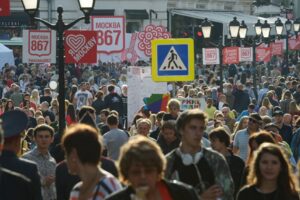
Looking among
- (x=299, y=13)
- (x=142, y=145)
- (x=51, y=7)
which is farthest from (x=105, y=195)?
(x=299, y=13)

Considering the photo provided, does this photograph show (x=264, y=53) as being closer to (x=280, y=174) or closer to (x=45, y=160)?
(x=45, y=160)

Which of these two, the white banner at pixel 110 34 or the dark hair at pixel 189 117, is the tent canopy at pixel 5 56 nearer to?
the white banner at pixel 110 34

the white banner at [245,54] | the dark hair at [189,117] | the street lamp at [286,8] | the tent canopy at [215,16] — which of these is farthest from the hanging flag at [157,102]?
the tent canopy at [215,16]

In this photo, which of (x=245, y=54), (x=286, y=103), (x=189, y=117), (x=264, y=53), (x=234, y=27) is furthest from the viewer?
(x=264, y=53)

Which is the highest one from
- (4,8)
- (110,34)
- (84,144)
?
(4,8)

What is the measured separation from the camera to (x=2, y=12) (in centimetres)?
2295

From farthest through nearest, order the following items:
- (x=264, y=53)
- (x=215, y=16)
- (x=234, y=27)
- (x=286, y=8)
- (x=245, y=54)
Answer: (x=286, y=8) → (x=215, y=16) → (x=264, y=53) → (x=245, y=54) → (x=234, y=27)

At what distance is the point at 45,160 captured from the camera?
11.3 metres

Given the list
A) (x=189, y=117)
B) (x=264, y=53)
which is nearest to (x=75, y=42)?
(x=189, y=117)

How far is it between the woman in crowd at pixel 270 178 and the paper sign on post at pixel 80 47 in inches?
471

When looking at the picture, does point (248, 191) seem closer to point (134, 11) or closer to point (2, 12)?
point (2, 12)

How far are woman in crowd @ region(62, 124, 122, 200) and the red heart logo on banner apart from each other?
1285 cm

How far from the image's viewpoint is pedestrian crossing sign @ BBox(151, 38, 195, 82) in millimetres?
19438

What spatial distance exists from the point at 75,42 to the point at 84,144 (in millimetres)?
13182
